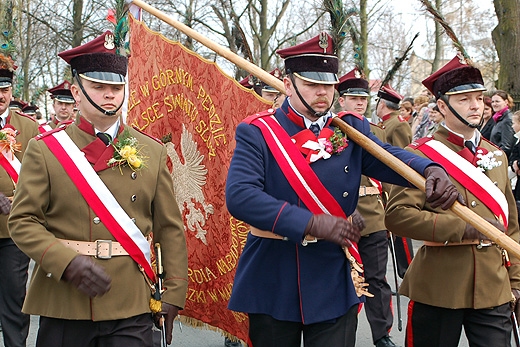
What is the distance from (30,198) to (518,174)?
Answer: 668 cm

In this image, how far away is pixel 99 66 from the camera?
3758 millimetres

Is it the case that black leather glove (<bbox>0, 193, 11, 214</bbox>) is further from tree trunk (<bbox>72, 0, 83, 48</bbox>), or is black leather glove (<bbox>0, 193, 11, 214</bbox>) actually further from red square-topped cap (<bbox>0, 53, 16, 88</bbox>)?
tree trunk (<bbox>72, 0, 83, 48</bbox>)

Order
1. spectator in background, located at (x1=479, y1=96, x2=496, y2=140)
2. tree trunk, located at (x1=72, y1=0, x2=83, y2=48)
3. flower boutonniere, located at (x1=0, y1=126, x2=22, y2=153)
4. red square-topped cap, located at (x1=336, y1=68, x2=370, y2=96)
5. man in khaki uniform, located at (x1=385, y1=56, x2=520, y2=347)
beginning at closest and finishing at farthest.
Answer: man in khaki uniform, located at (x1=385, y1=56, x2=520, y2=347), flower boutonniere, located at (x1=0, y1=126, x2=22, y2=153), red square-topped cap, located at (x1=336, y1=68, x2=370, y2=96), spectator in background, located at (x1=479, y1=96, x2=496, y2=140), tree trunk, located at (x1=72, y1=0, x2=83, y2=48)

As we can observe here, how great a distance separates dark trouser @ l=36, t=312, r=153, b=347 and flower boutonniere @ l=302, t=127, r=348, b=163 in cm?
119

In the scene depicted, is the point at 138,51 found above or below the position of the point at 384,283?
above

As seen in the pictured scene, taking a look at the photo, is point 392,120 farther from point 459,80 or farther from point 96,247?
point 96,247

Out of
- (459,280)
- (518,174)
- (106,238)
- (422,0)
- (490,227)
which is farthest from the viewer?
(518,174)

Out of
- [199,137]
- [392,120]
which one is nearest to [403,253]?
[392,120]

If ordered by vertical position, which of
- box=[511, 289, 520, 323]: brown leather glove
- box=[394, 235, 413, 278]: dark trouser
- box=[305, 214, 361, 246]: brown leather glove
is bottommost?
box=[394, 235, 413, 278]: dark trouser

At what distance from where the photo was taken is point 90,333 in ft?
11.7

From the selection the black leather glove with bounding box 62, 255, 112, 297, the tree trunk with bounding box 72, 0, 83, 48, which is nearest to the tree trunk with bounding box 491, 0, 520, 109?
the black leather glove with bounding box 62, 255, 112, 297

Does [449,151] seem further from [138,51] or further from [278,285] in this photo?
[138,51]

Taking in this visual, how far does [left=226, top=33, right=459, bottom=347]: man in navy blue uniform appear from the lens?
3.57 meters

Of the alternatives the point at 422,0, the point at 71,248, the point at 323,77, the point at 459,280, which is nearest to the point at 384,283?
the point at 459,280
